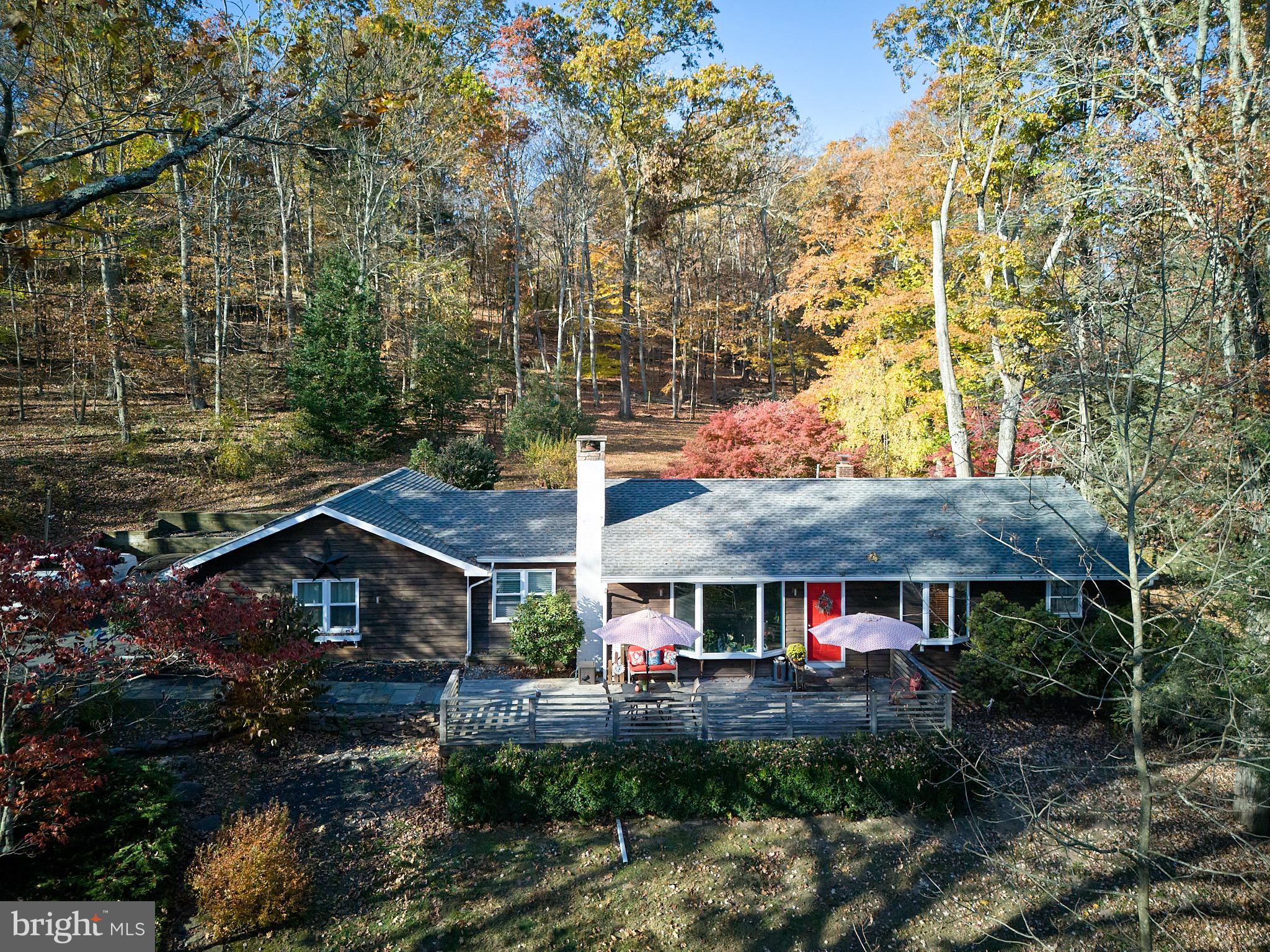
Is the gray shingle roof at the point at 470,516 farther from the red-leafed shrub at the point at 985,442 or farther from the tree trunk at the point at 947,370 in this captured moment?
the red-leafed shrub at the point at 985,442

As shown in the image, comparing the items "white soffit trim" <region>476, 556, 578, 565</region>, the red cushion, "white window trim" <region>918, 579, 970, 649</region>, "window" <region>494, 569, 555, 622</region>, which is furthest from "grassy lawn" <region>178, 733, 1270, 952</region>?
"white soffit trim" <region>476, 556, 578, 565</region>

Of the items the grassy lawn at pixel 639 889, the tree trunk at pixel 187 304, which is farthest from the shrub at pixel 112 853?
the tree trunk at pixel 187 304

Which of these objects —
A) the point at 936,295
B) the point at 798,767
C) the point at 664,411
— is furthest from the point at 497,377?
the point at 798,767

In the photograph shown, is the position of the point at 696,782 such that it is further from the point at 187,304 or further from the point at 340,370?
the point at 187,304

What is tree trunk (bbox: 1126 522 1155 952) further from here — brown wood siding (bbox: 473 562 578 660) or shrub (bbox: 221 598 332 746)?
shrub (bbox: 221 598 332 746)

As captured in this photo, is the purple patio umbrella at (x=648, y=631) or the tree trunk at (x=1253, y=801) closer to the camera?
the tree trunk at (x=1253, y=801)
